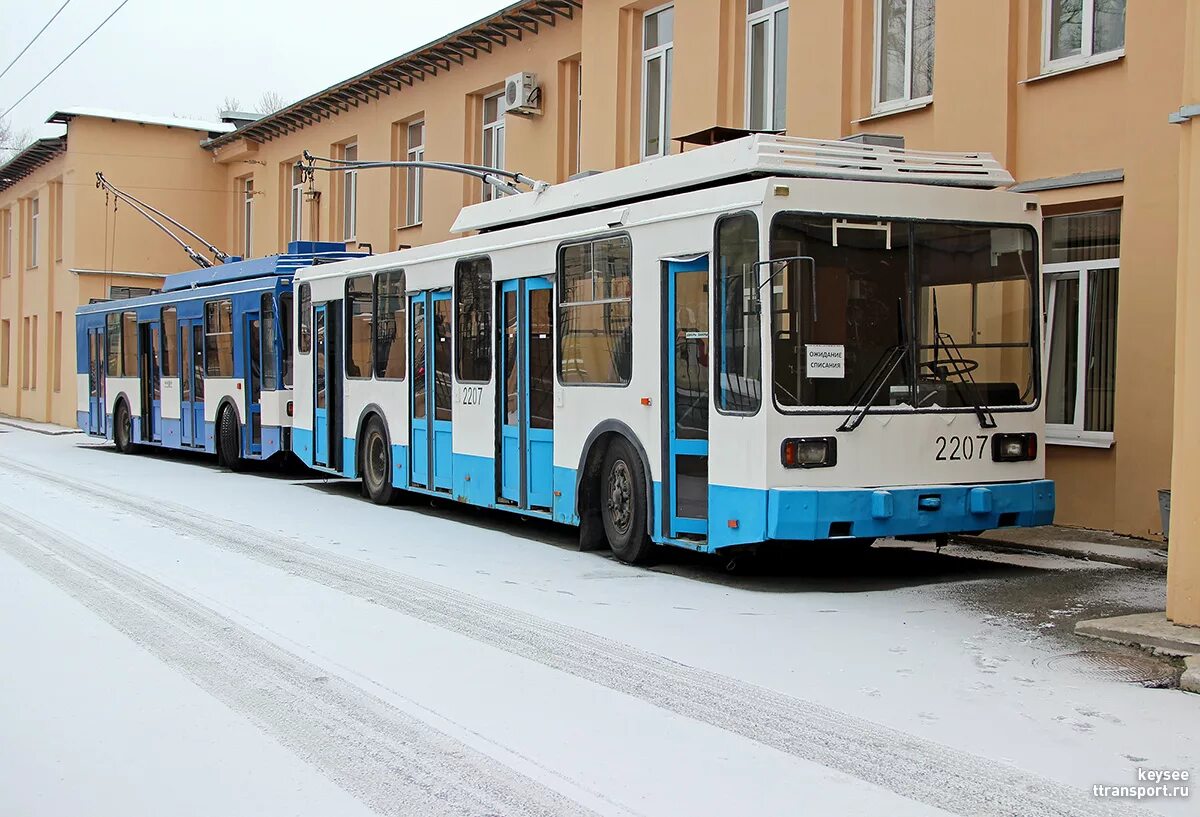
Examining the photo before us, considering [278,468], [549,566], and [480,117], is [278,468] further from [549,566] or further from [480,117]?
[549,566]

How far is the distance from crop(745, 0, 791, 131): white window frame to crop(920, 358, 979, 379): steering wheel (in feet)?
27.1

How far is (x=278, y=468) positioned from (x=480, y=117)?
25.7ft

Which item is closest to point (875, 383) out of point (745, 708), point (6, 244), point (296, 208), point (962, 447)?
point (962, 447)

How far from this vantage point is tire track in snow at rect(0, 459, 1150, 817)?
4.87 meters

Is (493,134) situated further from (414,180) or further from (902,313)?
(902,313)

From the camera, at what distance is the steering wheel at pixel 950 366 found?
9594 mm

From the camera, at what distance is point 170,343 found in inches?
970

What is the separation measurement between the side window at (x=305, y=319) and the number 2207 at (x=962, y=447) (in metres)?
10.8

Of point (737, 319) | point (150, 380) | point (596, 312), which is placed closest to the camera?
point (737, 319)

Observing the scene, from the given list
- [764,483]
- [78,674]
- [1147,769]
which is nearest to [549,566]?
[764,483]

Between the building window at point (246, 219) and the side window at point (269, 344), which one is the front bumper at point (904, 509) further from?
the building window at point (246, 219)

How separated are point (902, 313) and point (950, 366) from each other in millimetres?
573

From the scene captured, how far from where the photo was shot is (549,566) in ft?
36.0

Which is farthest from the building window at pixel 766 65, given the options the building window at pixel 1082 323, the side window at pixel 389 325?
the side window at pixel 389 325
